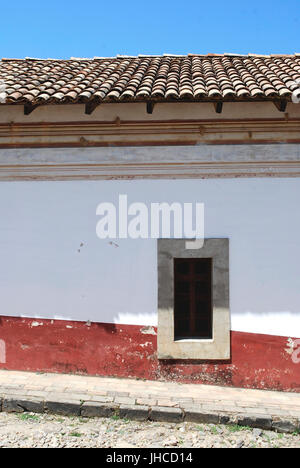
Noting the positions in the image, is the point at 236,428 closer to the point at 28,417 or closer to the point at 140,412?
the point at 140,412

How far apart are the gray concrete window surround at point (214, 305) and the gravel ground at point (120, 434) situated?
1.11m

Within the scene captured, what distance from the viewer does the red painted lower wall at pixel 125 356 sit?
17.9ft

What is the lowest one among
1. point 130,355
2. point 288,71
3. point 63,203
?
point 130,355

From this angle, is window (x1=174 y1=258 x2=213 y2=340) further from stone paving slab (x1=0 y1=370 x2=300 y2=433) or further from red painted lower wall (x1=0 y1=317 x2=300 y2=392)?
stone paving slab (x1=0 y1=370 x2=300 y2=433)

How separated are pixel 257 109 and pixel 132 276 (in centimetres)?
295

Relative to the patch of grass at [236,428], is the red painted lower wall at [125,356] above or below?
above

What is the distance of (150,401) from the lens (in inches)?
191

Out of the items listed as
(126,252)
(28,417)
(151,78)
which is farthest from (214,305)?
(151,78)

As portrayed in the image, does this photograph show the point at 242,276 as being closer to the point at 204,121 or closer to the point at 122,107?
the point at 204,121

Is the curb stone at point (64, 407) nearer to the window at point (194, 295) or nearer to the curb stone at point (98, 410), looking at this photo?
the curb stone at point (98, 410)

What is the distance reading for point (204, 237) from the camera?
5.59 m

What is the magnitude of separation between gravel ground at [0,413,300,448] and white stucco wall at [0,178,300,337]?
4.67ft

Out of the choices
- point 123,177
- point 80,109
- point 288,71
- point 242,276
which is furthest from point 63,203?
point 288,71

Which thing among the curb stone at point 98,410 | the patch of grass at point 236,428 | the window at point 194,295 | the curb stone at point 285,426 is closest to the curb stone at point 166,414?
the curb stone at point 98,410
